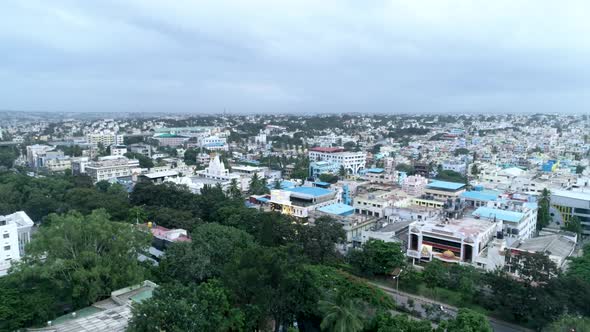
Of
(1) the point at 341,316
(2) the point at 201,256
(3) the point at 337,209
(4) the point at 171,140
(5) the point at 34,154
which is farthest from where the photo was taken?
(4) the point at 171,140

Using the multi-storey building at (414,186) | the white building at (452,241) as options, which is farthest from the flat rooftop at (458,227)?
the multi-storey building at (414,186)

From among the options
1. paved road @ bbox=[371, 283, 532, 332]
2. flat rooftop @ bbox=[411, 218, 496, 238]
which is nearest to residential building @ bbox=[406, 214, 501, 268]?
flat rooftop @ bbox=[411, 218, 496, 238]

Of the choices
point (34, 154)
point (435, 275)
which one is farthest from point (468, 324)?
point (34, 154)

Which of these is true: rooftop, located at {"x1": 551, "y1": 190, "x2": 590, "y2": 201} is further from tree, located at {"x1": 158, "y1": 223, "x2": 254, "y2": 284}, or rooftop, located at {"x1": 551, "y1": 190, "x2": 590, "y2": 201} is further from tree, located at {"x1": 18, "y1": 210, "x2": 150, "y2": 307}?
tree, located at {"x1": 18, "y1": 210, "x2": 150, "y2": 307}

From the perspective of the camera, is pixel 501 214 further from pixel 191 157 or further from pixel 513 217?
pixel 191 157

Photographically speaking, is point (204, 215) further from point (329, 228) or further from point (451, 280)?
point (451, 280)

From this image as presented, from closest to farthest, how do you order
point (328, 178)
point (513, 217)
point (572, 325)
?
point (572, 325), point (513, 217), point (328, 178)
